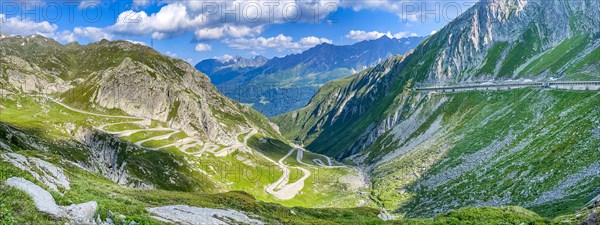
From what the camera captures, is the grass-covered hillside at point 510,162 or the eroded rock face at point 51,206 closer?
the eroded rock face at point 51,206

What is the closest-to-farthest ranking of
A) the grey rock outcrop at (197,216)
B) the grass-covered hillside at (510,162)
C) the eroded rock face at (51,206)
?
the eroded rock face at (51,206), the grey rock outcrop at (197,216), the grass-covered hillside at (510,162)

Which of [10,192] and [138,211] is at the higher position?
[10,192]

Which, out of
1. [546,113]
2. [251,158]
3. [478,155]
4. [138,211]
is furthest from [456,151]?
[138,211]

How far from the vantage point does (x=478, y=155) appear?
11200 centimetres

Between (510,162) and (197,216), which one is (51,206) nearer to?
(197,216)

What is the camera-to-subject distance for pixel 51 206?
21.6 meters

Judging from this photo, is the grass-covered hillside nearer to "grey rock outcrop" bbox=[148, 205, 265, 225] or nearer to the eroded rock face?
"grey rock outcrop" bbox=[148, 205, 265, 225]

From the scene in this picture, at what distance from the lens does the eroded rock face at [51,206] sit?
21.1 m

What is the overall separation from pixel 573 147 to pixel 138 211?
81533mm

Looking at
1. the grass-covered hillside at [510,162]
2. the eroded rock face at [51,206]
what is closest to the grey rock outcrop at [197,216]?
the eroded rock face at [51,206]

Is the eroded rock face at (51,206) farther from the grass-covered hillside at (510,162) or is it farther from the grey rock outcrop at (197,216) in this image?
the grass-covered hillside at (510,162)

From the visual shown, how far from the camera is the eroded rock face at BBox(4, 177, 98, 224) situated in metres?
21.1

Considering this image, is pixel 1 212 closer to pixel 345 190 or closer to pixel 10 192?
pixel 10 192

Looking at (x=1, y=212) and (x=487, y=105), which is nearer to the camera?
(x=1, y=212)
